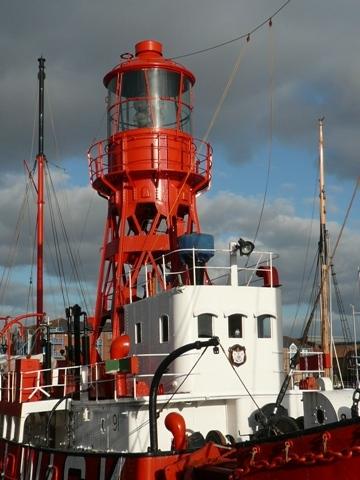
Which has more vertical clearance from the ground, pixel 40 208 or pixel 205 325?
pixel 40 208

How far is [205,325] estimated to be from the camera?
16.1 meters

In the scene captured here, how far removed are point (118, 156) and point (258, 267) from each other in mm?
5855

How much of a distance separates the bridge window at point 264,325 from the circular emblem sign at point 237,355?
83 cm

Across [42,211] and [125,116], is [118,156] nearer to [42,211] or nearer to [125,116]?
[125,116]

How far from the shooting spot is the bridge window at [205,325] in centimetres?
1605

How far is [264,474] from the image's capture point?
9.98m

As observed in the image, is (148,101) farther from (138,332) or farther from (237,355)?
(237,355)

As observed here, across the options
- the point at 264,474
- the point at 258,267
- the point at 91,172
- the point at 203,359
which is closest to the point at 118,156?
the point at 91,172

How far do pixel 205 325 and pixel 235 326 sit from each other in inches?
29.1

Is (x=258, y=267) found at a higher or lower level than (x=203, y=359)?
higher

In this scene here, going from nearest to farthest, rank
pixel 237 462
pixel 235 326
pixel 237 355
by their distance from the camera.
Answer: pixel 237 462, pixel 237 355, pixel 235 326

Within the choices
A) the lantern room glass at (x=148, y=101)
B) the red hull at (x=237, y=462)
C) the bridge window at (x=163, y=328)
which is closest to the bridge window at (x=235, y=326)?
the bridge window at (x=163, y=328)

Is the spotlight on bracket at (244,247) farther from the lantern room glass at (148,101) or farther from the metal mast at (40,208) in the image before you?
the metal mast at (40,208)

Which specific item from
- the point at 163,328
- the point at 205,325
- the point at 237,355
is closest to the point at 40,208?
the point at 163,328
